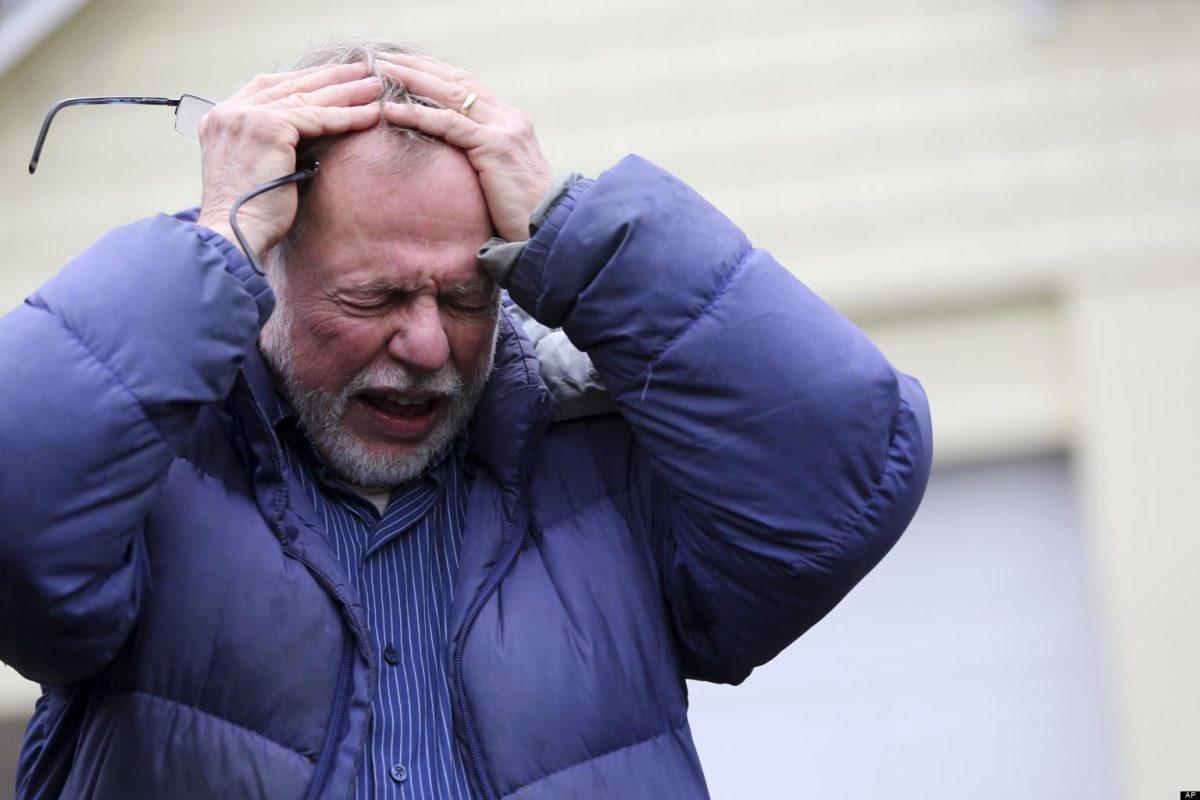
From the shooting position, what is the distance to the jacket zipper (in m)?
2.04

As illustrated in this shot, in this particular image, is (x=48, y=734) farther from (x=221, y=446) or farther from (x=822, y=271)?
(x=822, y=271)

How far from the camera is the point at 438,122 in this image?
7.67ft

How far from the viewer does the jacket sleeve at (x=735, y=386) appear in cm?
215

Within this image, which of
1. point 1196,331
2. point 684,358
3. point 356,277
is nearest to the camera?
point 684,358

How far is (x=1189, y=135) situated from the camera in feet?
15.9

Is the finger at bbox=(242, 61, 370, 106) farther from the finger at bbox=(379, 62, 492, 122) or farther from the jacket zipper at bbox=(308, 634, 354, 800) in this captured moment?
the jacket zipper at bbox=(308, 634, 354, 800)

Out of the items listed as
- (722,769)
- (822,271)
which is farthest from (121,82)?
(722,769)

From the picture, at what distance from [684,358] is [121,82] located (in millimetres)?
3216

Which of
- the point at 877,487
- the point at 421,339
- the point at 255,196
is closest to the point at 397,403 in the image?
the point at 421,339

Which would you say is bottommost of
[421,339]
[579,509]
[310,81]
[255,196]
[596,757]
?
[596,757]

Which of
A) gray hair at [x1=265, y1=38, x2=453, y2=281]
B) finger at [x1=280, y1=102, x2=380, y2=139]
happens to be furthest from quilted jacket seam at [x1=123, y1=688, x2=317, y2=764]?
finger at [x1=280, y1=102, x2=380, y2=139]

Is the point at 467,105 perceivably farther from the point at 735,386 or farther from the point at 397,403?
the point at 735,386

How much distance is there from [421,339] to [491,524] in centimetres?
28

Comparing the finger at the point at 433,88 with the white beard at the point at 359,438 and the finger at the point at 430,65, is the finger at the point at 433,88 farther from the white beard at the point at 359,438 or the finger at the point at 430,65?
the white beard at the point at 359,438
